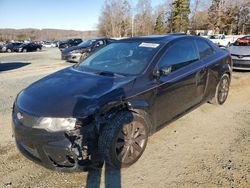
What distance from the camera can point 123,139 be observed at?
304cm

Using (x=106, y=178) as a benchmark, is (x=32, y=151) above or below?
above

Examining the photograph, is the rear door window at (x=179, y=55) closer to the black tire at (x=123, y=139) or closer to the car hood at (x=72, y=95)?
the car hood at (x=72, y=95)

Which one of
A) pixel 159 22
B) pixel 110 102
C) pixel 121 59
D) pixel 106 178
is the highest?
pixel 159 22

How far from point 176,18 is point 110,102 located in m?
62.4

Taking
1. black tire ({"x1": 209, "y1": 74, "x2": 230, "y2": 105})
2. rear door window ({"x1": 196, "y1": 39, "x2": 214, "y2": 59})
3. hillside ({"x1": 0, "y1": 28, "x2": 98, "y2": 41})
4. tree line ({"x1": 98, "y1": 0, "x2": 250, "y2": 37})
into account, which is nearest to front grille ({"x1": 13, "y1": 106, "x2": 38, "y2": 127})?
rear door window ({"x1": 196, "y1": 39, "x2": 214, "y2": 59})

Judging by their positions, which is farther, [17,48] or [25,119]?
[17,48]

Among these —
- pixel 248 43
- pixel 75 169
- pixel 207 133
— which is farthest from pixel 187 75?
pixel 248 43

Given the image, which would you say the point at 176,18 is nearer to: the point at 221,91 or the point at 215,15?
the point at 215,15

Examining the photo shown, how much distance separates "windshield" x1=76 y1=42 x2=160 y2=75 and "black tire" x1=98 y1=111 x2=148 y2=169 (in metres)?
0.73

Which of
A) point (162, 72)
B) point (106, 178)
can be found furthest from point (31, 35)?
point (106, 178)

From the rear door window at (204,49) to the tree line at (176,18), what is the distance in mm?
52670

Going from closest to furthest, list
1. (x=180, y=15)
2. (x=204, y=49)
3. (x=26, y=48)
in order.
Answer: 1. (x=204, y=49)
2. (x=26, y=48)
3. (x=180, y=15)

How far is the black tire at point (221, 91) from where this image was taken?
524 centimetres

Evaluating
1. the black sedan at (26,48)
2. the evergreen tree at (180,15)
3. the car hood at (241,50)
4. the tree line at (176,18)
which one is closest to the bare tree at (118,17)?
the tree line at (176,18)
